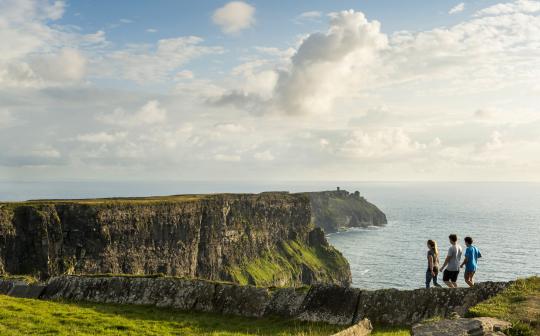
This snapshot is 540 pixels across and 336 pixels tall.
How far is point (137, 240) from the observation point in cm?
12788

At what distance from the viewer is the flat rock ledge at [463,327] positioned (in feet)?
32.0

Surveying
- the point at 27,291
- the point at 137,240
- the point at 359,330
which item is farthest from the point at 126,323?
the point at 137,240

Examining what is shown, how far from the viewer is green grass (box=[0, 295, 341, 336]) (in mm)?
14695

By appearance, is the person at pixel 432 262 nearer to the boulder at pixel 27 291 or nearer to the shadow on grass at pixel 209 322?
the shadow on grass at pixel 209 322

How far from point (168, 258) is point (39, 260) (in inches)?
1931

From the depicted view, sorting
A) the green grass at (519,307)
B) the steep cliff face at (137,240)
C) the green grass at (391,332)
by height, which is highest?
the green grass at (519,307)

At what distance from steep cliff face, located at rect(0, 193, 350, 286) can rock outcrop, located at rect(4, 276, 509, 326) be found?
81.5m

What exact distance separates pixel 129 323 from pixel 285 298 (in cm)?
646

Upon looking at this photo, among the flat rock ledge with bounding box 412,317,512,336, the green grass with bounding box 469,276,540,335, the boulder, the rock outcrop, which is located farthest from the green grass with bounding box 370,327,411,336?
the boulder

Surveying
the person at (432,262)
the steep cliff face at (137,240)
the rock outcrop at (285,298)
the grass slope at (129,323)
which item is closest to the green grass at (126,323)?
the grass slope at (129,323)

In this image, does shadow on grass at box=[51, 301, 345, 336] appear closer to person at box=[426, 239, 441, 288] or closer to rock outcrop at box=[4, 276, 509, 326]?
rock outcrop at box=[4, 276, 509, 326]

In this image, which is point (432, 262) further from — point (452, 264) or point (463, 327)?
point (463, 327)

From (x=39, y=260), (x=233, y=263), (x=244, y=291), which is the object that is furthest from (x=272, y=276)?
(x=244, y=291)

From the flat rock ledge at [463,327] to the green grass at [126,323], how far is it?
431cm
